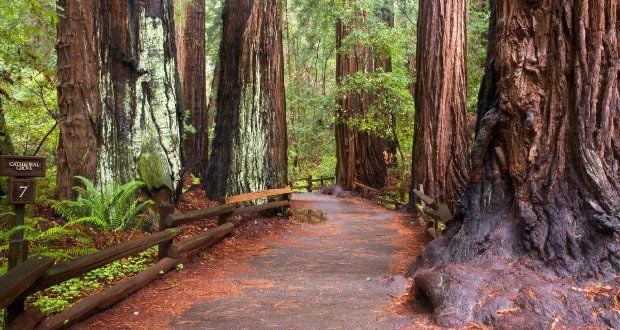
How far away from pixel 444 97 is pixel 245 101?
16.3 ft

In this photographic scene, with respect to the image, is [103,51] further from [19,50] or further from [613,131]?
[613,131]

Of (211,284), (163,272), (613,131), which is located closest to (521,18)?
(613,131)

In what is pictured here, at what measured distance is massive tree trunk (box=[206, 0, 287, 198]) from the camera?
990 centimetres

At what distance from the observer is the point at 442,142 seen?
11867mm

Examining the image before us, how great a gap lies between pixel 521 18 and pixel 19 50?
26.9 ft

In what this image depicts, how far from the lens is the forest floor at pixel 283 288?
14.5ft

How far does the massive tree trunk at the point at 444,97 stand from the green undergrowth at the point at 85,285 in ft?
25.2

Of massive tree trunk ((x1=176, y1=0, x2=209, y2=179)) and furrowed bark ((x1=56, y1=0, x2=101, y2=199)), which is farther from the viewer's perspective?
massive tree trunk ((x1=176, y1=0, x2=209, y2=179))

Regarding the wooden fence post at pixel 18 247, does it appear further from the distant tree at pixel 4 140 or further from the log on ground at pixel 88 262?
the distant tree at pixel 4 140

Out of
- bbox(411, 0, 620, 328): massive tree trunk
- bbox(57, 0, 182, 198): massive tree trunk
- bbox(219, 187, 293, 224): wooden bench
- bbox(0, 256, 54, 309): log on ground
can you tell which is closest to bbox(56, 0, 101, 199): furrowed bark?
bbox(57, 0, 182, 198): massive tree trunk

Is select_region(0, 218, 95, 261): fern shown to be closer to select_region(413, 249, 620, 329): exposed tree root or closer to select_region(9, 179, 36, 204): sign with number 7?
select_region(9, 179, 36, 204): sign with number 7

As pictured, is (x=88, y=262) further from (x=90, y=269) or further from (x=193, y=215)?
(x=193, y=215)

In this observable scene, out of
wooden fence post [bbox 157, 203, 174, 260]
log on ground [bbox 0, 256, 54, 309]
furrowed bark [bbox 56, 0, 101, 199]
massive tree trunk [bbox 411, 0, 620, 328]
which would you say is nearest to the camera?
log on ground [bbox 0, 256, 54, 309]

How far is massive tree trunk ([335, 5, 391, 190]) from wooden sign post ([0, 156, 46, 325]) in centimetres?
1429
